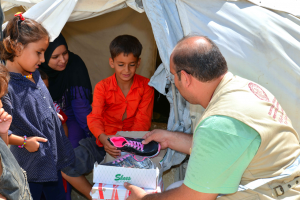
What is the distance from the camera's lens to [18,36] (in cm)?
188

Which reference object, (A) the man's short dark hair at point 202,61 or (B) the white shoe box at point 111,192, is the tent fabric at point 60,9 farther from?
(B) the white shoe box at point 111,192

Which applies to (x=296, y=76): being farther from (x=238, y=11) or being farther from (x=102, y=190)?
(x=102, y=190)

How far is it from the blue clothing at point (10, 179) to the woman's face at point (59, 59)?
149 cm

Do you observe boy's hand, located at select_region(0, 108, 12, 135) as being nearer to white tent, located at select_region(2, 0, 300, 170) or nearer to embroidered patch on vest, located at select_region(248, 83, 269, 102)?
white tent, located at select_region(2, 0, 300, 170)

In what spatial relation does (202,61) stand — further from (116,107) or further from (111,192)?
(116,107)

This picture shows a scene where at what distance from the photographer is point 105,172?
1.75 metres

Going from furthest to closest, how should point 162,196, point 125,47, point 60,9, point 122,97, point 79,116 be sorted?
point 79,116
point 122,97
point 125,47
point 60,9
point 162,196

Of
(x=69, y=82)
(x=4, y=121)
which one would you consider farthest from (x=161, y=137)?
(x=69, y=82)

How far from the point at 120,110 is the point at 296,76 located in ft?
5.02

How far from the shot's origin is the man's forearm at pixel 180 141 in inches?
85.4

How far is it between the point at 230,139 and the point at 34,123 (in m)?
1.35

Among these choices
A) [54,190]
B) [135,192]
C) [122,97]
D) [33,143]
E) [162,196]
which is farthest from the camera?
[122,97]

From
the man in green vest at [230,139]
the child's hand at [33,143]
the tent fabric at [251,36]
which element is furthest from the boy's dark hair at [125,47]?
the child's hand at [33,143]

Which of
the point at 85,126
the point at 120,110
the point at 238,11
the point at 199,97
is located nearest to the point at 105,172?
the point at 199,97
